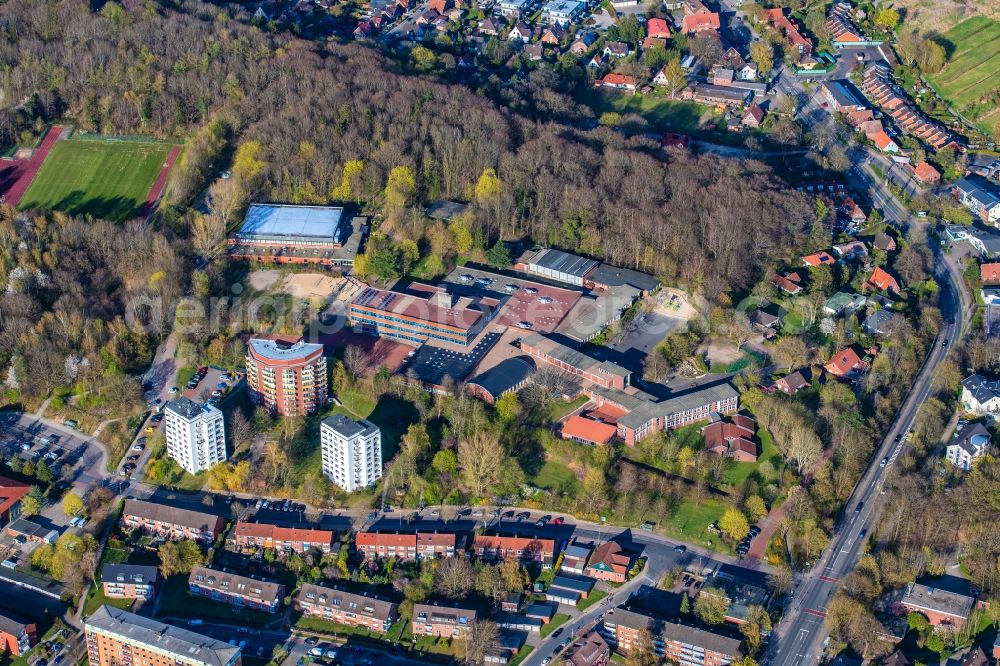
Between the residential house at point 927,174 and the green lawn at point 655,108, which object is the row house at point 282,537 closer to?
the green lawn at point 655,108

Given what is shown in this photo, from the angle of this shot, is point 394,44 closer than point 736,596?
No

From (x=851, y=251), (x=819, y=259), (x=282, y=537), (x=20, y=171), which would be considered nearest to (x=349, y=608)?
(x=282, y=537)

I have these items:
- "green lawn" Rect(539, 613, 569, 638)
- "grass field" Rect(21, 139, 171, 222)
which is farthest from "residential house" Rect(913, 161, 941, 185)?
"grass field" Rect(21, 139, 171, 222)

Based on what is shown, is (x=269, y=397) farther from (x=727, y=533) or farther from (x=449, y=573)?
(x=727, y=533)

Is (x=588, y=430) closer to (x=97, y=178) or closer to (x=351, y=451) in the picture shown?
(x=351, y=451)

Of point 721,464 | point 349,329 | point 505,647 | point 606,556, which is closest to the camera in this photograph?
point 505,647

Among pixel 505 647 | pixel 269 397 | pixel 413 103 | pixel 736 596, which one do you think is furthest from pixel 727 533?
pixel 413 103
